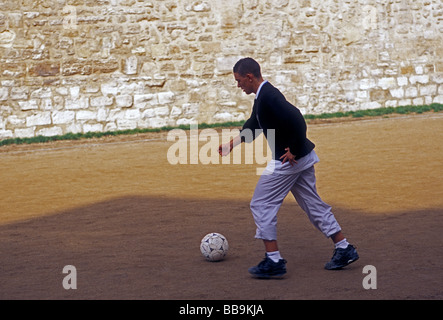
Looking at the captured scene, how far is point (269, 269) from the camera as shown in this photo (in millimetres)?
5375

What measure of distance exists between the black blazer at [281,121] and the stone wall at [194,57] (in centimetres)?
1206

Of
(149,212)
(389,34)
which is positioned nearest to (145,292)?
(149,212)

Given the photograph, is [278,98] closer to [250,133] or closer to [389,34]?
[250,133]

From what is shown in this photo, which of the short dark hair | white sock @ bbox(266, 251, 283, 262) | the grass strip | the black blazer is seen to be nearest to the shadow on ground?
white sock @ bbox(266, 251, 283, 262)

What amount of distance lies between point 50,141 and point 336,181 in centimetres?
847

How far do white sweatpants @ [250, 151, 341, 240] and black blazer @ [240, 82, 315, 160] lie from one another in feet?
0.36

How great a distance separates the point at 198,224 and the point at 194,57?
10.4m

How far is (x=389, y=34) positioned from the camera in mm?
18922

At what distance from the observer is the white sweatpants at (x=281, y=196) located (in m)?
5.45

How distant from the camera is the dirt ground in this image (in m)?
5.20

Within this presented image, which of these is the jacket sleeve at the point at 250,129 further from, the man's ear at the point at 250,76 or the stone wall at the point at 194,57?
the stone wall at the point at 194,57

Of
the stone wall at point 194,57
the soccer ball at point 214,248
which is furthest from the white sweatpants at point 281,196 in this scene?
the stone wall at point 194,57

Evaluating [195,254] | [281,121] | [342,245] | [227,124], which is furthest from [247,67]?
[227,124]

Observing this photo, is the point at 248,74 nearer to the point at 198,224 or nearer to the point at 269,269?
the point at 269,269
